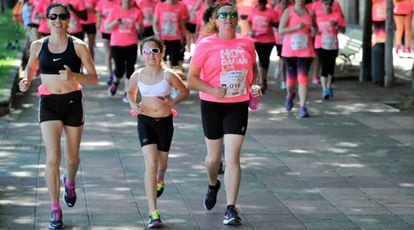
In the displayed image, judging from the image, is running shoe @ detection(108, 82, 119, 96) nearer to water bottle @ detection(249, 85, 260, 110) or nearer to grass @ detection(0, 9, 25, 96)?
grass @ detection(0, 9, 25, 96)

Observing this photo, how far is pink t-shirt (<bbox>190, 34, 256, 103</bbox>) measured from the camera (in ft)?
31.4

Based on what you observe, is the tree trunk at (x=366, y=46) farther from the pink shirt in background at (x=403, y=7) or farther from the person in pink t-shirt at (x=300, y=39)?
the person in pink t-shirt at (x=300, y=39)

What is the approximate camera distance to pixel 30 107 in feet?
58.1

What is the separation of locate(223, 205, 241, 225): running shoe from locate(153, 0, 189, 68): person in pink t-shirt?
945cm

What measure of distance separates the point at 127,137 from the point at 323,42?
5.27 metres

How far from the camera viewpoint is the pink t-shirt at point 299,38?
16.6 meters

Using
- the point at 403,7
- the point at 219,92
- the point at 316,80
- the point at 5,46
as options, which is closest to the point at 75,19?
the point at 316,80

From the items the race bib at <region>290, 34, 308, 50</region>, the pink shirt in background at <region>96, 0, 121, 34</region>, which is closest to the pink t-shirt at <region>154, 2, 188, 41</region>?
the pink shirt in background at <region>96, 0, 121, 34</region>

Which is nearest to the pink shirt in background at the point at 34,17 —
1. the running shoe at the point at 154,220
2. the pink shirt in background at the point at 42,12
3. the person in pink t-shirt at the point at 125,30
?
the pink shirt in background at the point at 42,12

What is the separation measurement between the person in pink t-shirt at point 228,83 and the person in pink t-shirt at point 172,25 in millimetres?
9133

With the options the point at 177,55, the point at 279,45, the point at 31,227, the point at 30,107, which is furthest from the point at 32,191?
the point at 279,45

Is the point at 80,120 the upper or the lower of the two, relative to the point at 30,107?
upper

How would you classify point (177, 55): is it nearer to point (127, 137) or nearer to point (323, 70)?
point (323, 70)

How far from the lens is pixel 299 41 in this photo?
1661 cm
